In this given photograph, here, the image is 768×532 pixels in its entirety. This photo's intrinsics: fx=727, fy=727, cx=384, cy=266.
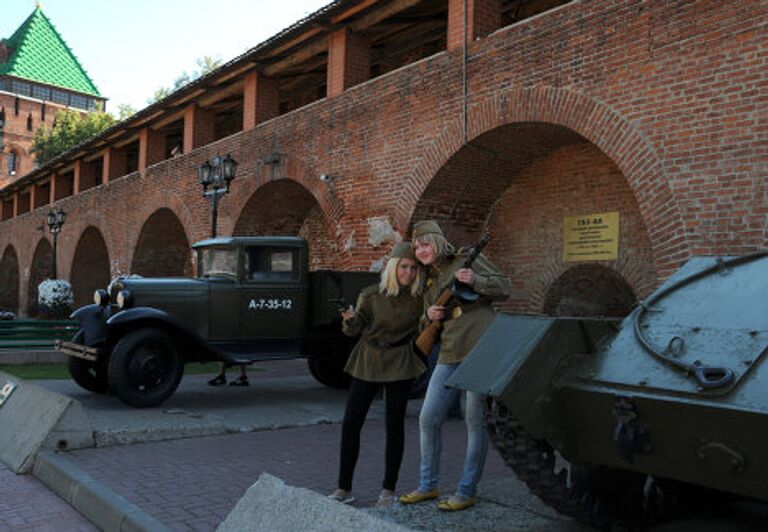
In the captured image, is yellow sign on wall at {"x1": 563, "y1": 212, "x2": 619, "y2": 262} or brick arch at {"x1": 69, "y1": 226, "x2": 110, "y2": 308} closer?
yellow sign on wall at {"x1": 563, "y1": 212, "x2": 619, "y2": 262}

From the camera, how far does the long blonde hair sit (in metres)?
4.07

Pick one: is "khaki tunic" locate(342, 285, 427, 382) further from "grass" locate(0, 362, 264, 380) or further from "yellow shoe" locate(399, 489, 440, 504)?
"grass" locate(0, 362, 264, 380)

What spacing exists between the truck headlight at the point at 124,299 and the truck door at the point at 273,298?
1218 millimetres

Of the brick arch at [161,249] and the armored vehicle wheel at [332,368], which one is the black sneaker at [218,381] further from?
the brick arch at [161,249]

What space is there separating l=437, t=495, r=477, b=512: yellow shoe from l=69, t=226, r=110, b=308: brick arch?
2212 centimetres

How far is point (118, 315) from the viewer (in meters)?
7.14

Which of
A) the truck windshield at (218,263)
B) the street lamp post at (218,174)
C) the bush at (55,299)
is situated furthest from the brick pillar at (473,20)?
the bush at (55,299)

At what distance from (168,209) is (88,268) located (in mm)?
8738

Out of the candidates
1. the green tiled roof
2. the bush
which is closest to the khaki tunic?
the bush

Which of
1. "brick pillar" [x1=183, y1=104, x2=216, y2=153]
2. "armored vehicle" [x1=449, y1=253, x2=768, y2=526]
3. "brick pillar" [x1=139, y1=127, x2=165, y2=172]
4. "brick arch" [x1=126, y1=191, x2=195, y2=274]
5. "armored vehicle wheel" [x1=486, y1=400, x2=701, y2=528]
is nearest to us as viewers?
"armored vehicle" [x1=449, y1=253, x2=768, y2=526]

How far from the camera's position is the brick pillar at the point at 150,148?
61.9 ft

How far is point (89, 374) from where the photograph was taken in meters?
7.98

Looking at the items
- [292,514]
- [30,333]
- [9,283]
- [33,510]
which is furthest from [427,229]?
[9,283]

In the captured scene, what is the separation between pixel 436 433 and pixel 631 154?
4.66 m
